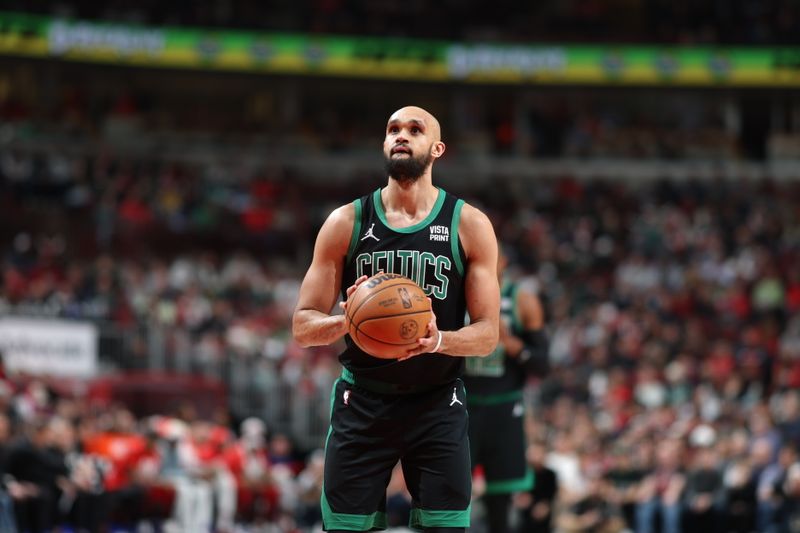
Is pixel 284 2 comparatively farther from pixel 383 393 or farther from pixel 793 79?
pixel 383 393

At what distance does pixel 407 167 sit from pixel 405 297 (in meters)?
0.81

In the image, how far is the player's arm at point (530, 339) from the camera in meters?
9.38

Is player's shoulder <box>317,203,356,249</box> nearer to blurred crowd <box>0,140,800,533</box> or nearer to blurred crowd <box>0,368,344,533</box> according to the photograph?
blurred crowd <box>0,140,800,533</box>

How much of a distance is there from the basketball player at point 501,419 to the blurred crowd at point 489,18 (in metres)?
23.7

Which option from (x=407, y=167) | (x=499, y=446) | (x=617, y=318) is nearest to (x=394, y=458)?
(x=407, y=167)

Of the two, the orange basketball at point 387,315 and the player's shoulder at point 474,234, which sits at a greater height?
the player's shoulder at point 474,234

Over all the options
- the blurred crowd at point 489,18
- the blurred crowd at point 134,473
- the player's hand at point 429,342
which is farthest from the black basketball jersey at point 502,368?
the blurred crowd at point 489,18

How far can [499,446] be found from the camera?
9.34 m

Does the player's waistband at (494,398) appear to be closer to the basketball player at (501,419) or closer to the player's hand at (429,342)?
the basketball player at (501,419)

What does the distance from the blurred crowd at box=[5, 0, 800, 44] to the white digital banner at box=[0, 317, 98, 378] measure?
12678 millimetres

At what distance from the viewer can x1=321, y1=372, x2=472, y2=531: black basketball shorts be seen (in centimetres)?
624

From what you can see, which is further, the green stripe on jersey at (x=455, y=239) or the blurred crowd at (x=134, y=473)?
the blurred crowd at (x=134, y=473)

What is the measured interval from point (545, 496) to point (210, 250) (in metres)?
16.8

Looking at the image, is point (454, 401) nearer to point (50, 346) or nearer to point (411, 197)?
point (411, 197)
